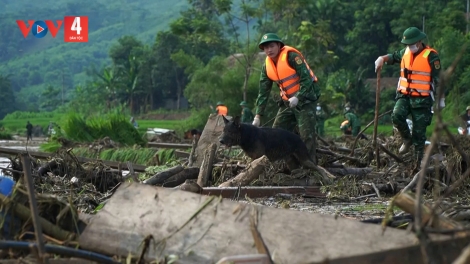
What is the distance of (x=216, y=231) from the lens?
4695 mm

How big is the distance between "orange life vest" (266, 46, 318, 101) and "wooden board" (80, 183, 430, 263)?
254 inches

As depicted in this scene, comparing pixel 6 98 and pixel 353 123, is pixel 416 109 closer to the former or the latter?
pixel 353 123

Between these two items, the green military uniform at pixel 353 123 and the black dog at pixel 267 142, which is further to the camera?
the green military uniform at pixel 353 123

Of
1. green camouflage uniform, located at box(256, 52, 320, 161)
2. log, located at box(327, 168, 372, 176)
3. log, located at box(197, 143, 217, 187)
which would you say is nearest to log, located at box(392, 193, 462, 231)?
log, located at box(197, 143, 217, 187)

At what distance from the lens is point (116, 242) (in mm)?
4906

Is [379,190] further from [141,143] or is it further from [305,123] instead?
[141,143]

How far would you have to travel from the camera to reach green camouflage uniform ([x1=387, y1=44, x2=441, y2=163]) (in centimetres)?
1193

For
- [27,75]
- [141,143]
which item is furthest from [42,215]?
[27,75]

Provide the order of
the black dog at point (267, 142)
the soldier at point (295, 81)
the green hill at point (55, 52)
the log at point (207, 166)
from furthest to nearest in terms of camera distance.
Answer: the green hill at point (55, 52)
the soldier at point (295, 81)
the log at point (207, 166)
the black dog at point (267, 142)

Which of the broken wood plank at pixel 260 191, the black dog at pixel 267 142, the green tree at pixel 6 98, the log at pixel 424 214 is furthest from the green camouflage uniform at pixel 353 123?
→ the green tree at pixel 6 98

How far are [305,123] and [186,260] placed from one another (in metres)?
6.97

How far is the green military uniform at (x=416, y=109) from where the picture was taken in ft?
38.6

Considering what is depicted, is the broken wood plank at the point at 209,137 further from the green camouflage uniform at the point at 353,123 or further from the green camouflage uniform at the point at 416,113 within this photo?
the green camouflage uniform at the point at 353,123

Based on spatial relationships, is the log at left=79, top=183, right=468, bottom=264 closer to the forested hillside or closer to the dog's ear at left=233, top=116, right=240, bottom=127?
the forested hillside
